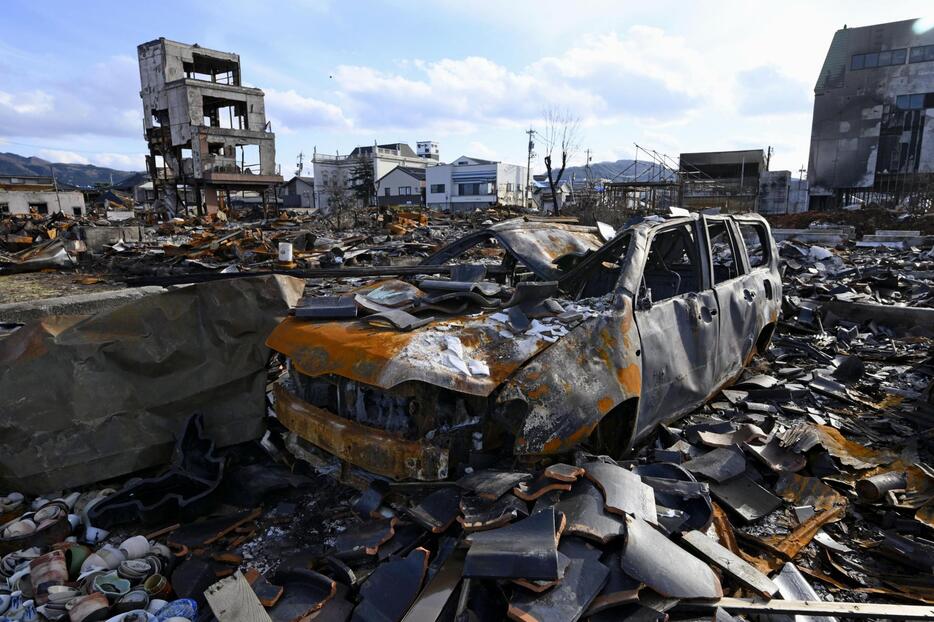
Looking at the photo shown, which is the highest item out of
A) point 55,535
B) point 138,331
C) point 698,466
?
point 138,331

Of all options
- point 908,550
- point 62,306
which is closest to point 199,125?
point 62,306

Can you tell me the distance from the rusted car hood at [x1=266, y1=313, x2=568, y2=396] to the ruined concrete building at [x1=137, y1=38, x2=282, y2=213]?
3471 cm

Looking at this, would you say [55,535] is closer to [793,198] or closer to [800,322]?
[800,322]

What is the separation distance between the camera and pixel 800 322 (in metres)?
7.45

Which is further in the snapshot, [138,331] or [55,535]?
[138,331]

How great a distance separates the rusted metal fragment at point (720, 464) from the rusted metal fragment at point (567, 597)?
1.46 meters

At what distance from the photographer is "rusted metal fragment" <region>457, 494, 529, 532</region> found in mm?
2439

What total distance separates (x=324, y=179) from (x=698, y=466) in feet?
215

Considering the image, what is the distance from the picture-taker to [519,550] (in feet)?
7.33

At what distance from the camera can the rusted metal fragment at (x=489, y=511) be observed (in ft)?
8.00

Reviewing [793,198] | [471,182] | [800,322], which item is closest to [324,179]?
[471,182]

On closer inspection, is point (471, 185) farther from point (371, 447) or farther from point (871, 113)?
point (371, 447)

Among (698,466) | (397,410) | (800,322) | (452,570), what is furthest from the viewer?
(800,322)

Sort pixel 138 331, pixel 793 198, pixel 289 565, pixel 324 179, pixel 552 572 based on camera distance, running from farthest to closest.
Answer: pixel 324 179, pixel 793 198, pixel 138 331, pixel 289 565, pixel 552 572
